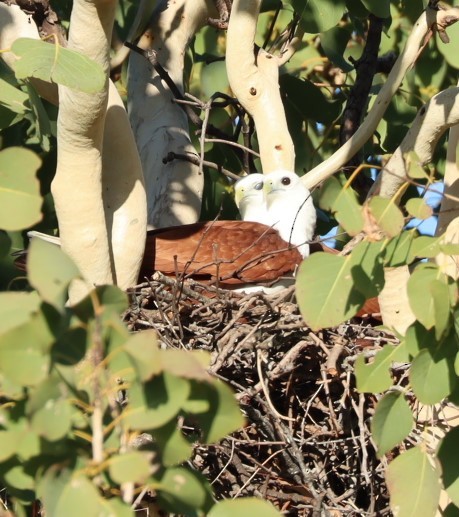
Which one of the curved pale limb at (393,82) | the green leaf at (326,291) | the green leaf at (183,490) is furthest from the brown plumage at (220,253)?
the green leaf at (183,490)

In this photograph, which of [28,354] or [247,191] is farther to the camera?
[247,191]

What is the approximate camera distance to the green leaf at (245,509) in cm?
239

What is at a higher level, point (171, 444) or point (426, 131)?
point (171, 444)

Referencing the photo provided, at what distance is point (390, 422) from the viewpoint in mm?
3070

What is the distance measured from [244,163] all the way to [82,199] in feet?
6.54

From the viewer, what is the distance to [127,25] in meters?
6.87

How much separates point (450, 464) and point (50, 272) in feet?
4.16

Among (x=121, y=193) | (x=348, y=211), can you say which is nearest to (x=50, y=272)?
(x=348, y=211)

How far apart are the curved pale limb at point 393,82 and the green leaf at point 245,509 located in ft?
9.53

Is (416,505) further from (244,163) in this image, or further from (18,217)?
(244,163)

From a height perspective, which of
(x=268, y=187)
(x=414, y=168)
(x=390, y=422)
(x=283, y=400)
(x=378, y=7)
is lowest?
(x=283, y=400)

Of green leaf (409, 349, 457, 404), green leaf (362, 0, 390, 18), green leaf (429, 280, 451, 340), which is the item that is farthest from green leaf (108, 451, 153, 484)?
green leaf (362, 0, 390, 18)

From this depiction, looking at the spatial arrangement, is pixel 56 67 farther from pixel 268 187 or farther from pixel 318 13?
pixel 268 187

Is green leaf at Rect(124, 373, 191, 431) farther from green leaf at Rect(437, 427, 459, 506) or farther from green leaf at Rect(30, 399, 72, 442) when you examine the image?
green leaf at Rect(437, 427, 459, 506)
